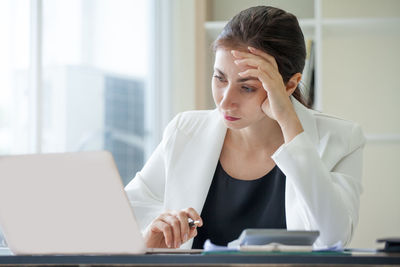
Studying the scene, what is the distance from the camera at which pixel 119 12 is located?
304cm

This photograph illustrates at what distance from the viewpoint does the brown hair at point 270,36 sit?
5.72ft

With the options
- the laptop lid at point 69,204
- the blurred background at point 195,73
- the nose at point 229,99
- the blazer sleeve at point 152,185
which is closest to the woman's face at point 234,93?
the nose at point 229,99

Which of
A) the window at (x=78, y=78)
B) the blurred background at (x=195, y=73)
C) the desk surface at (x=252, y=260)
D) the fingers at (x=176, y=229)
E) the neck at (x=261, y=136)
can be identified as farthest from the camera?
the blurred background at (x=195, y=73)

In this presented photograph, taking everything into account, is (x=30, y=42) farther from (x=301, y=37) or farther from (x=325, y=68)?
(x=325, y=68)

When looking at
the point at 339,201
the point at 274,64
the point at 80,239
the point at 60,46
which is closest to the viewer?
the point at 80,239

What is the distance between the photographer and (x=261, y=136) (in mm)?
1919

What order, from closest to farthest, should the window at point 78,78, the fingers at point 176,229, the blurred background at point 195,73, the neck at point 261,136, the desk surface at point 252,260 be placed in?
the desk surface at point 252,260 < the fingers at point 176,229 < the neck at point 261,136 < the window at point 78,78 < the blurred background at point 195,73

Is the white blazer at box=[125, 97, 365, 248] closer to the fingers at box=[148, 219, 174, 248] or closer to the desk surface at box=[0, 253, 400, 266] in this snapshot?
the fingers at box=[148, 219, 174, 248]

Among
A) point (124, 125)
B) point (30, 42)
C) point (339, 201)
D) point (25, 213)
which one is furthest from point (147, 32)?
point (25, 213)

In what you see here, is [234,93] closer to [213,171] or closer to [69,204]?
[213,171]

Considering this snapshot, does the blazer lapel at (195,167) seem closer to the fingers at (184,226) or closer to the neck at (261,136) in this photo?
the neck at (261,136)

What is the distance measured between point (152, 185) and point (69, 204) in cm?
93

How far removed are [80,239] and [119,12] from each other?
2260mm

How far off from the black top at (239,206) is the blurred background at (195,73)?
86 cm
